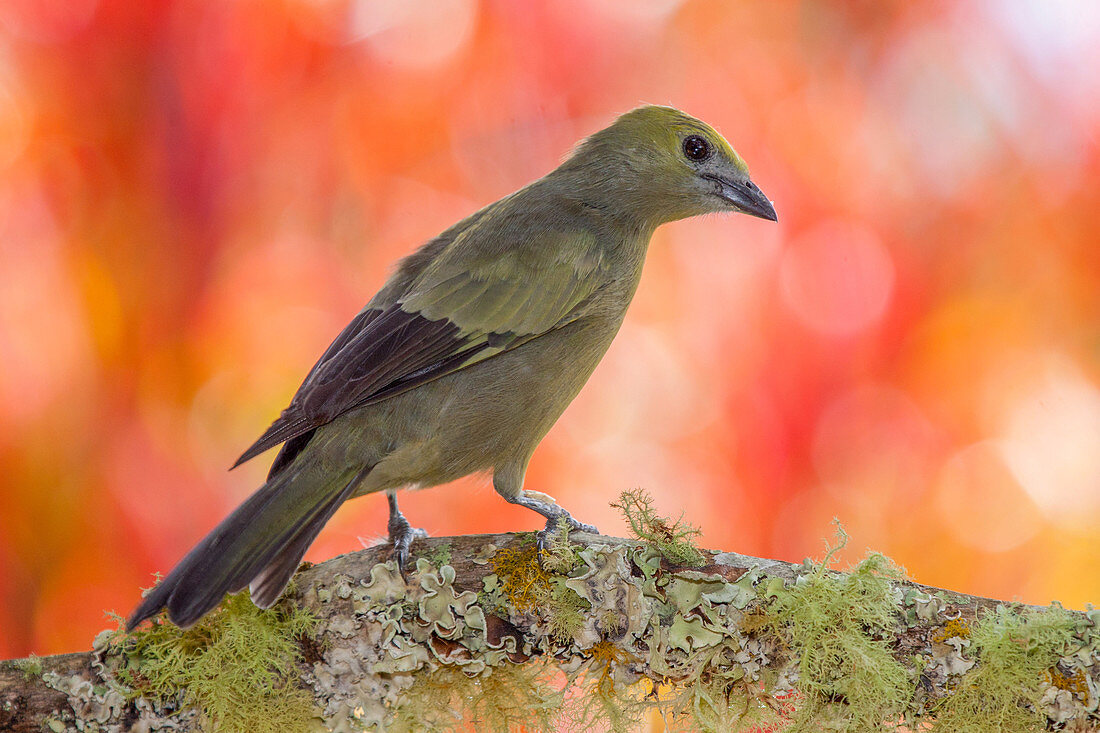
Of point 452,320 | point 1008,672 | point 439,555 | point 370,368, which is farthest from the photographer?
point 452,320

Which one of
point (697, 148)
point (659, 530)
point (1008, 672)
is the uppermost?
point (697, 148)

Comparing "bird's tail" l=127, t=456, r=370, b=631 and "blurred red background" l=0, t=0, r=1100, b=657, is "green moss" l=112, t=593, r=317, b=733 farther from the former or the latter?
"blurred red background" l=0, t=0, r=1100, b=657

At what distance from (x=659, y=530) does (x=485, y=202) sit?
2.29 meters

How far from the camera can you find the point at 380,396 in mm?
2879

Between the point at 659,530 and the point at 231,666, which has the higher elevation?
the point at 659,530

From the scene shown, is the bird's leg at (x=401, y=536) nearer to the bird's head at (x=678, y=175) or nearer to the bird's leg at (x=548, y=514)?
the bird's leg at (x=548, y=514)

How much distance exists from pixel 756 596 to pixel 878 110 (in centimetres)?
270

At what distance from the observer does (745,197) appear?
132 inches

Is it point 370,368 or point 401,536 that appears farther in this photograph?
point 370,368

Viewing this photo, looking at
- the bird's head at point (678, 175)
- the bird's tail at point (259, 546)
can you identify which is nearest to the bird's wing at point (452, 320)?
the bird's tail at point (259, 546)

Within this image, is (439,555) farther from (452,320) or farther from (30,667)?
(30,667)

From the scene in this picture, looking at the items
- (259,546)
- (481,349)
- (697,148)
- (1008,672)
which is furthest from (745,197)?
(259,546)

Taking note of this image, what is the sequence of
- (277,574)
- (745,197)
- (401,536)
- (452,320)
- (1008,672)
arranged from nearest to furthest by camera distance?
(1008,672), (277,574), (401,536), (452,320), (745,197)

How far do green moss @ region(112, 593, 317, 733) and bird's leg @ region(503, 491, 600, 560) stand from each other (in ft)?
2.09
